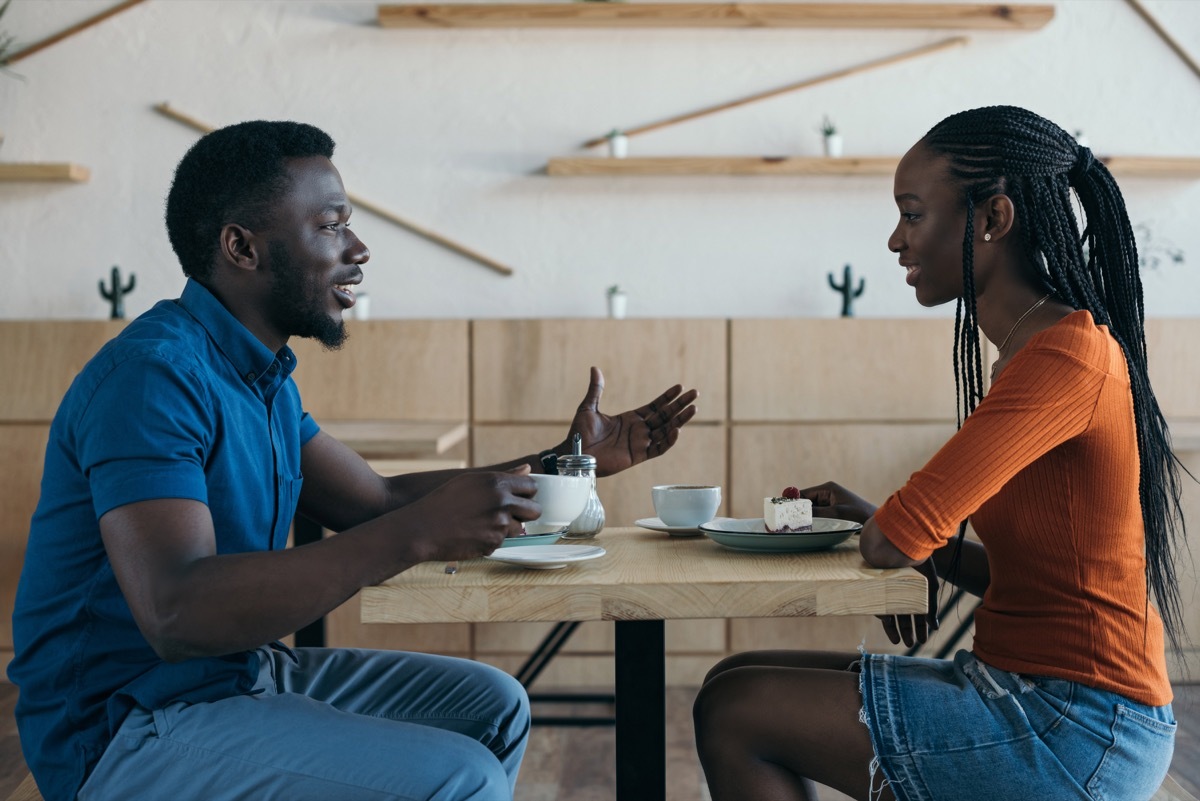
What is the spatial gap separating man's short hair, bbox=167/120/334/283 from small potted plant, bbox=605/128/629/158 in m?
2.50

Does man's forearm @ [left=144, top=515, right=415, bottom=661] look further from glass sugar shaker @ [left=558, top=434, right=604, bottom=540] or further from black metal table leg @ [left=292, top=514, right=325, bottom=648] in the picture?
black metal table leg @ [left=292, top=514, right=325, bottom=648]

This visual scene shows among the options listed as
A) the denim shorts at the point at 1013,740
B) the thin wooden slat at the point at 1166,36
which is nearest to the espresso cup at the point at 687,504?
the denim shorts at the point at 1013,740

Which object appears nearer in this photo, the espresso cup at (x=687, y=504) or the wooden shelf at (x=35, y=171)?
the espresso cup at (x=687, y=504)

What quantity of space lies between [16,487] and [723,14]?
284 cm

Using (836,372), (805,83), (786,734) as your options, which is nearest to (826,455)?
(836,372)

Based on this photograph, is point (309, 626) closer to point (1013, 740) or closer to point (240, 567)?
point (240, 567)

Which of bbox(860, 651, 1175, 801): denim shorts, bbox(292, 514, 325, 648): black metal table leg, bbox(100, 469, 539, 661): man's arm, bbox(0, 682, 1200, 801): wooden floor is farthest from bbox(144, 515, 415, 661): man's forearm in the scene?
bbox(0, 682, 1200, 801): wooden floor

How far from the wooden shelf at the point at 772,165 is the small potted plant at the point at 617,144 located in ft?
0.12

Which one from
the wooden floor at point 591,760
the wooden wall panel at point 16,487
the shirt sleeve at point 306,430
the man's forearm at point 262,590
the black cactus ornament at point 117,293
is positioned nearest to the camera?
the man's forearm at point 262,590

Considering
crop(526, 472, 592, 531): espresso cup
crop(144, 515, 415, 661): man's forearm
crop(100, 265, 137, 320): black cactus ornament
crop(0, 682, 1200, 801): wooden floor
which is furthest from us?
crop(100, 265, 137, 320): black cactus ornament

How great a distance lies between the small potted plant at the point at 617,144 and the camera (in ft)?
13.0

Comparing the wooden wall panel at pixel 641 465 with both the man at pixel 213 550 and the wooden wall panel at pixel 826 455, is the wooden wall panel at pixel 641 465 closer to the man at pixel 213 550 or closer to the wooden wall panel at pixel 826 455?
the wooden wall panel at pixel 826 455

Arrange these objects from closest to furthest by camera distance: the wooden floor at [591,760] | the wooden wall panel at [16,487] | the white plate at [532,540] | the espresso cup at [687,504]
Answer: the white plate at [532,540] < the espresso cup at [687,504] < the wooden floor at [591,760] < the wooden wall panel at [16,487]

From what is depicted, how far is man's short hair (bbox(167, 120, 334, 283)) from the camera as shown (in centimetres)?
154
